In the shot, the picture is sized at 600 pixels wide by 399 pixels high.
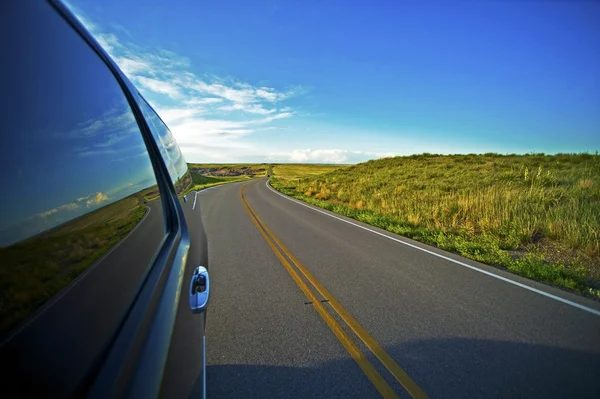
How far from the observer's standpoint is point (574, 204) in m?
8.20

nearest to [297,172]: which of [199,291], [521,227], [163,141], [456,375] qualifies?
[521,227]

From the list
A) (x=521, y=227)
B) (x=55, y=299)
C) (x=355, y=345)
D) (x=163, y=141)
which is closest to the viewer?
(x=55, y=299)

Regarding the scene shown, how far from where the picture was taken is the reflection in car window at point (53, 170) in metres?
0.69

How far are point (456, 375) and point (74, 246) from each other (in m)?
2.83

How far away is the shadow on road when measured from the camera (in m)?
2.26

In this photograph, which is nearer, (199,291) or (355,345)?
(199,291)

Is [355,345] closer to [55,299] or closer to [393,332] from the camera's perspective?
[393,332]

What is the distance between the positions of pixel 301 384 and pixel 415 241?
19.3 ft

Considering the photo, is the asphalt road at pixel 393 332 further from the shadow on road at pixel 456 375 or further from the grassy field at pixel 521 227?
the grassy field at pixel 521 227

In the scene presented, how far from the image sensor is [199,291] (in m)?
1.71

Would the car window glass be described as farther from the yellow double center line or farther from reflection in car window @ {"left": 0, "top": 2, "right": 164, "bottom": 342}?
the yellow double center line

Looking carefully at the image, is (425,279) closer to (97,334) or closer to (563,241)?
(563,241)

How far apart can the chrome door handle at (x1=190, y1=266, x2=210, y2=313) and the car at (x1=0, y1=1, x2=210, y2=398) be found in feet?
0.06

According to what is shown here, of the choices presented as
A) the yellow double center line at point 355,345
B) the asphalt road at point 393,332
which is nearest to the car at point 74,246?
the asphalt road at point 393,332
